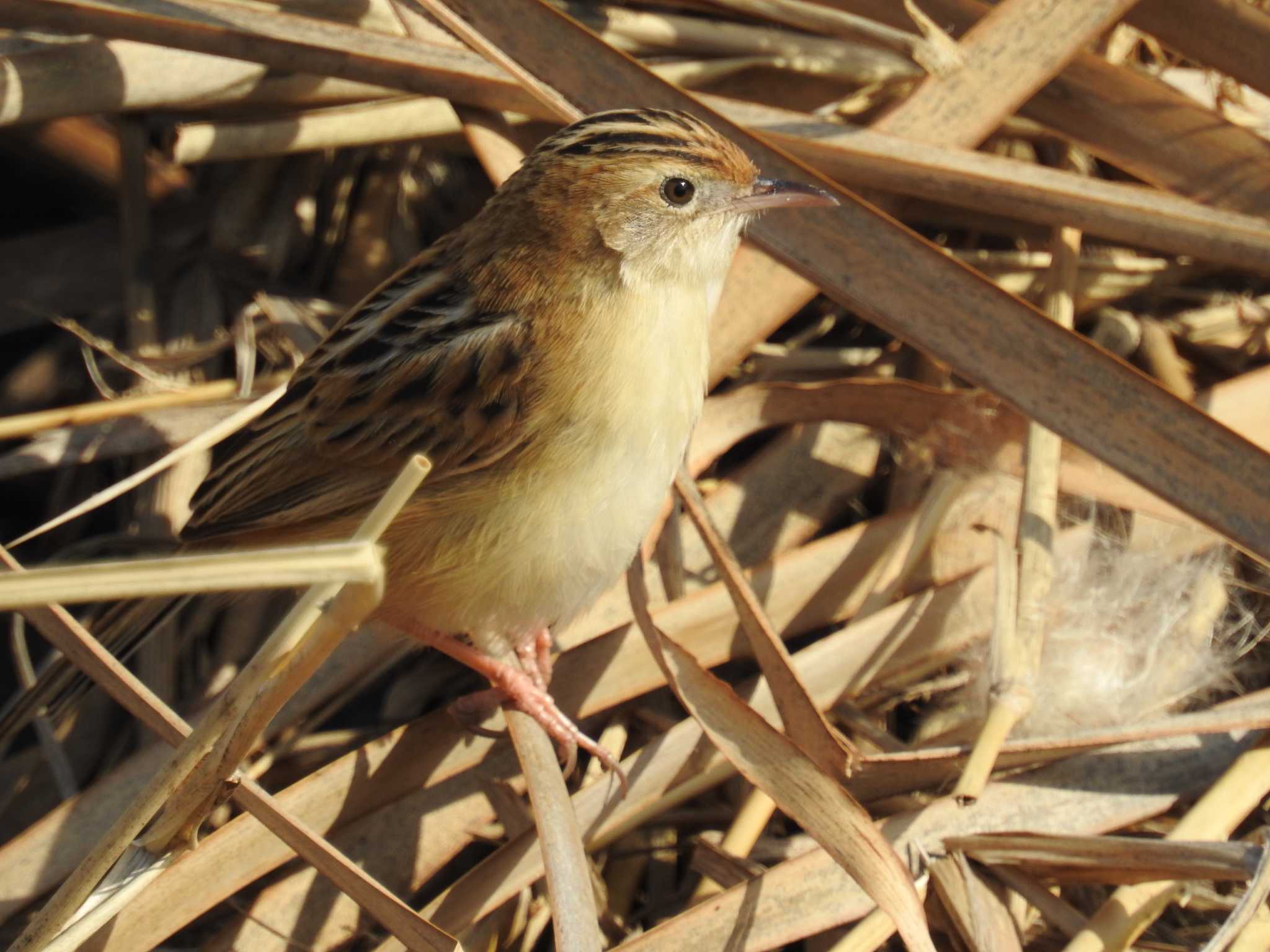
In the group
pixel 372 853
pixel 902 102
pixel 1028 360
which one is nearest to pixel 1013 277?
pixel 902 102

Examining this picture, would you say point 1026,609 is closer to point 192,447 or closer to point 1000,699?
point 1000,699

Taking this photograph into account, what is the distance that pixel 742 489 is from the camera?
11.5 feet

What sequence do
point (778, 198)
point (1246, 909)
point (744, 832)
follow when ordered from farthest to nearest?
point (744, 832)
point (778, 198)
point (1246, 909)

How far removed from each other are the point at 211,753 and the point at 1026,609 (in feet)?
5.71

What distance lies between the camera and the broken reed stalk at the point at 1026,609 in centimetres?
272

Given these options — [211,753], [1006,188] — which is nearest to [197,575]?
[211,753]

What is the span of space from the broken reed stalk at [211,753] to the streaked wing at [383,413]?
778mm

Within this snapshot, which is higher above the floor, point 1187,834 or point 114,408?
point 114,408

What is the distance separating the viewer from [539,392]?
8.83 ft

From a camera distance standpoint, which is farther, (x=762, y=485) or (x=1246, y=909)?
(x=762, y=485)

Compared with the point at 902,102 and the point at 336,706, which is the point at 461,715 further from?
the point at 902,102

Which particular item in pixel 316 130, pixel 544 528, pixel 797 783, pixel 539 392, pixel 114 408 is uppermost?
pixel 316 130

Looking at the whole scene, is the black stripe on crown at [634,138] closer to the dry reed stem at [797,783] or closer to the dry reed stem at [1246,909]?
the dry reed stem at [797,783]

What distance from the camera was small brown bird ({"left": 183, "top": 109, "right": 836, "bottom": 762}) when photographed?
2693 millimetres
